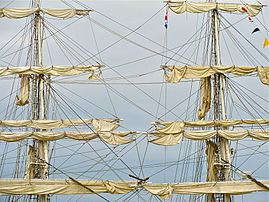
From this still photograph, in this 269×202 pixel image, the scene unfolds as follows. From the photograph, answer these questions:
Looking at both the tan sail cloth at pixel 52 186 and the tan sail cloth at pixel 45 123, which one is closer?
the tan sail cloth at pixel 52 186

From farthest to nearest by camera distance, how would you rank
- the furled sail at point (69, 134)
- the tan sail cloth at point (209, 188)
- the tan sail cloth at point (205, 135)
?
the tan sail cloth at point (205, 135)
the furled sail at point (69, 134)
the tan sail cloth at point (209, 188)

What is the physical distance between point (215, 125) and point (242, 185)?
451cm

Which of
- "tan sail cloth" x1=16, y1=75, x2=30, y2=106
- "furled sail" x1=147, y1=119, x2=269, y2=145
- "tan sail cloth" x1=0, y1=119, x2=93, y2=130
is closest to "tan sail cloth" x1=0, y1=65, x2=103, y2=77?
"tan sail cloth" x1=16, y1=75, x2=30, y2=106

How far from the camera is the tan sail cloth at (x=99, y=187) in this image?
227ft

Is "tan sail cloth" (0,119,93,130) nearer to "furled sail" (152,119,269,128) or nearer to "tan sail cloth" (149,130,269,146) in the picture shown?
"tan sail cloth" (149,130,269,146)

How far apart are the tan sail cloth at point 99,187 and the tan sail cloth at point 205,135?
3003 millimetres

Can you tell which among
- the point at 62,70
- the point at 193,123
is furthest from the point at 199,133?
the point at 62,70

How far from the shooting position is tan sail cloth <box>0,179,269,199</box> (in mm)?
69312

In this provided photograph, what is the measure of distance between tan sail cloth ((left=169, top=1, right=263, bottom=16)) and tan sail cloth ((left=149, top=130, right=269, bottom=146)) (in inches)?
343

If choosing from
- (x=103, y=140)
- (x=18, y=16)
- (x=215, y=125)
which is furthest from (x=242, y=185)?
(x=18, y=16)

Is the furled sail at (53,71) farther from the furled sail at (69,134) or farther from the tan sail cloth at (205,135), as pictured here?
the tan sail cloth at (205,135)

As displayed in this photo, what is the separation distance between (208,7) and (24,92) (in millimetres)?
14385

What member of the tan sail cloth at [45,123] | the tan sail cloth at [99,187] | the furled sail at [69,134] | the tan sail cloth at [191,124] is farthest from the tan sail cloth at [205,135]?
the tan sail cloth at [45,123]

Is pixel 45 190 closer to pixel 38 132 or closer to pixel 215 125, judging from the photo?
Answer: pixel 38 132
